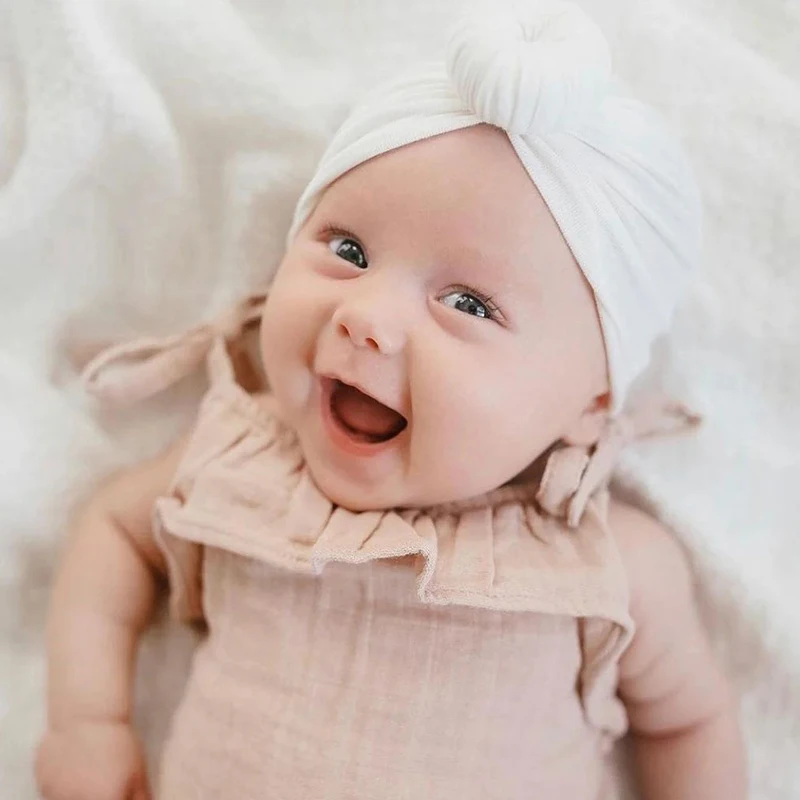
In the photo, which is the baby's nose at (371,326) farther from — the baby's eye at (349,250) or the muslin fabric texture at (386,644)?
the muslin fabric texture at (386,644)

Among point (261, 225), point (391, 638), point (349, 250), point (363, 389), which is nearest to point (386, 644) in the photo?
point (391, 638)

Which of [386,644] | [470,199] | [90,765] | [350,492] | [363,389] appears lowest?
[90,765]

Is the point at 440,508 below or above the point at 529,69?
below

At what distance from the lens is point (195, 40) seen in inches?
44.1

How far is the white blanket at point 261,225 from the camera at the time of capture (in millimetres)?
1098

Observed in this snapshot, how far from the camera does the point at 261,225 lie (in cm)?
113

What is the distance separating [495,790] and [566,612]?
18 cm

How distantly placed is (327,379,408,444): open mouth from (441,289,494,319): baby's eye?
0.39 ft

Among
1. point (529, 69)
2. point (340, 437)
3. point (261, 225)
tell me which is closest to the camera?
point (529, 69)

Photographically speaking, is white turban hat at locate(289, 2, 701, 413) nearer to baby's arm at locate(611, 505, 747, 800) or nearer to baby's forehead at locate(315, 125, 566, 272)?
baby's forehead at locate(315, 125, 566, 272)

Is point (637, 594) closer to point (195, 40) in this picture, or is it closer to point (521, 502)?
point (521, 502)

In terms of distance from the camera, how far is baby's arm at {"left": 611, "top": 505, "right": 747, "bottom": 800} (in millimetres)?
1003

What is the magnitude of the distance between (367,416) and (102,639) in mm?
370

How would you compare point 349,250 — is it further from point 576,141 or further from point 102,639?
point 102,639
